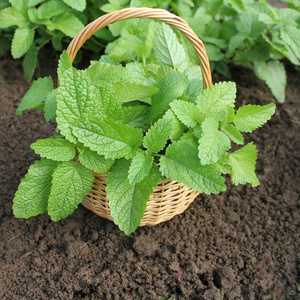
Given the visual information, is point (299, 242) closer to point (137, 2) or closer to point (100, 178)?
point (100, 178)

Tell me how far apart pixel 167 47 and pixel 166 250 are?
884 millimetres

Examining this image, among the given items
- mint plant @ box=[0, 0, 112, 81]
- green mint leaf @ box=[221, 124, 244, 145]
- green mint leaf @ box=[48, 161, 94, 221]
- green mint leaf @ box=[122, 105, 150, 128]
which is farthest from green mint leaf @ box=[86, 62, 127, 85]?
mint plant @ box=[0, 0, 112, 81]

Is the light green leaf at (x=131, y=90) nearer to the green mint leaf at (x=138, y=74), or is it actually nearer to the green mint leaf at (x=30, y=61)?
the green mint leaf at (x=138, y=74)

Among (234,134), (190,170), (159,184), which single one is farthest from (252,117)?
(159,184)

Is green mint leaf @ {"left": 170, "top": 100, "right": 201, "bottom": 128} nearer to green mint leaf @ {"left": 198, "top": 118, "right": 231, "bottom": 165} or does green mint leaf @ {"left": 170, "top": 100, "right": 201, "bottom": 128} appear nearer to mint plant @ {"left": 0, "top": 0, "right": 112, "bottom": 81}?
green mint leaf @ {"left": 198, "top": 118, "right": 231, "bottom": 165}

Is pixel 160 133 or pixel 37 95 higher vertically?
pixel 160 133


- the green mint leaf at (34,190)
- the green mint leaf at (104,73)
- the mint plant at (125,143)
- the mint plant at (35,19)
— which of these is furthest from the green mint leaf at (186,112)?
the mint plant at (35,19)

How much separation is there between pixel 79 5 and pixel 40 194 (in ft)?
3.79

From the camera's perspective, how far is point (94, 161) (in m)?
1.19

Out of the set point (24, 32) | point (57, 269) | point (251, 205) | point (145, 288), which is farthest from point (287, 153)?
point (24, 32)

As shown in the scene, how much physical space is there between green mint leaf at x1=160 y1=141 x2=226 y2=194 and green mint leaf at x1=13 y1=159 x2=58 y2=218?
0.43 m

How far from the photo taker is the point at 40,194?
1.26 m

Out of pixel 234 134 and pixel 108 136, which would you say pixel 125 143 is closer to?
pixel 108 136

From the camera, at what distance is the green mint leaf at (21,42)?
1998mm
